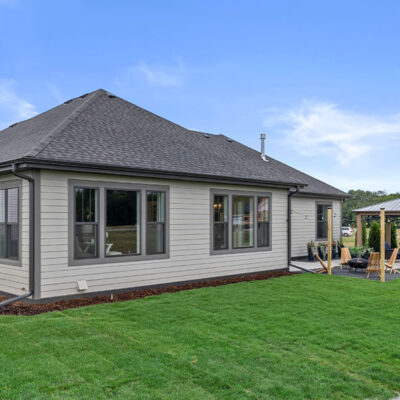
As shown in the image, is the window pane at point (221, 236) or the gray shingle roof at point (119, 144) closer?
the gray shingle roof at point (119, 144)

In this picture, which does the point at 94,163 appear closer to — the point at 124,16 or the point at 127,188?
the point at 127,188

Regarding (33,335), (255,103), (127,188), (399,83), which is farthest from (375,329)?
(255,103)

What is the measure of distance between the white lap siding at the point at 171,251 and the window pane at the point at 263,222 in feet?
0.78

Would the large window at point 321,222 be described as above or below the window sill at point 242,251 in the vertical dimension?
above

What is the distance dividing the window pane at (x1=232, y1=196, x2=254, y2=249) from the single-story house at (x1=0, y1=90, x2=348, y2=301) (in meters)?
0.03

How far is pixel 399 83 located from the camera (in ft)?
60.7

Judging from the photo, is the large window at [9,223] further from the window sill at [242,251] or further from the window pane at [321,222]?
the window pane at [321,222]

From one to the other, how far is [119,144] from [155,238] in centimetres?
239

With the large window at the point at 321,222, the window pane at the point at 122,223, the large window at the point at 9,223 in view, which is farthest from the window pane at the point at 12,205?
the large window at the point at 321,222

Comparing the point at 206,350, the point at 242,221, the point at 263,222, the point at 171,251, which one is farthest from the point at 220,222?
the point at 206,350

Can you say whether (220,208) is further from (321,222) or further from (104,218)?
(321,222)

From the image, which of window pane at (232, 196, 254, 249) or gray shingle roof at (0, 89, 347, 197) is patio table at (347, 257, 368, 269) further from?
window pane at (232, 196, 254, 249)

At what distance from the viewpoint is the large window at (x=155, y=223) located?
9125mm

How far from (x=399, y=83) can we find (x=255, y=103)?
23.9 feet
